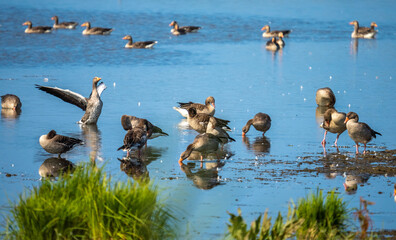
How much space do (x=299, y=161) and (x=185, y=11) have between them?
41.6m

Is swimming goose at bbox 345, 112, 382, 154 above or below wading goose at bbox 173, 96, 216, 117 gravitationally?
below

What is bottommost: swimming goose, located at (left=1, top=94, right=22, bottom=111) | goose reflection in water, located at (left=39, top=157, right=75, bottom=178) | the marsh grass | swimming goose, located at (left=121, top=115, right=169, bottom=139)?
the marsh grass

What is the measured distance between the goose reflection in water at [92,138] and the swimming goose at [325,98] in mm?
6376

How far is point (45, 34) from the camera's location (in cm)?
3831

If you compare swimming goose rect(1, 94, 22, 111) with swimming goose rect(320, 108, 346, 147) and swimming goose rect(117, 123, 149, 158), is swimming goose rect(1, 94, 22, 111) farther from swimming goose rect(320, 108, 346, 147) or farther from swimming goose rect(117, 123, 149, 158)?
swimming goose rect(320, 108, 346, 147)

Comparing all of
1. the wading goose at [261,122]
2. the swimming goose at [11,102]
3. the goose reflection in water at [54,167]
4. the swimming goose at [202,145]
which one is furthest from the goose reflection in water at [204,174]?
the swimming goose at [11,102]

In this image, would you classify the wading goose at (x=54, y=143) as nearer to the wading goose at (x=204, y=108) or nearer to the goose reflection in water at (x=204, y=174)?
the goose reflection in water at (x=204, y=174)

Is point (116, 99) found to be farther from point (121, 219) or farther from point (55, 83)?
point (121, 219)

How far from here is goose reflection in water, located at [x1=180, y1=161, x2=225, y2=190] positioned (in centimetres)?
1105

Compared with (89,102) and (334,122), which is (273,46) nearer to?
(89,102)

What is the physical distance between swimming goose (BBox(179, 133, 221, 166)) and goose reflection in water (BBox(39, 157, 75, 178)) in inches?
79.5

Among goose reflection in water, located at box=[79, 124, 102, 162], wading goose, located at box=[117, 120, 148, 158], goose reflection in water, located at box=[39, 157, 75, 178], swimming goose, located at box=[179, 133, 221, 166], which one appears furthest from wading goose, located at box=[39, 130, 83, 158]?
swimming goose, located at box=[179, 133, 221, 166]

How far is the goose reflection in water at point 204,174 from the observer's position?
11.0 metres

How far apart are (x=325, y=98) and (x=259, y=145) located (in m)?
5.15
